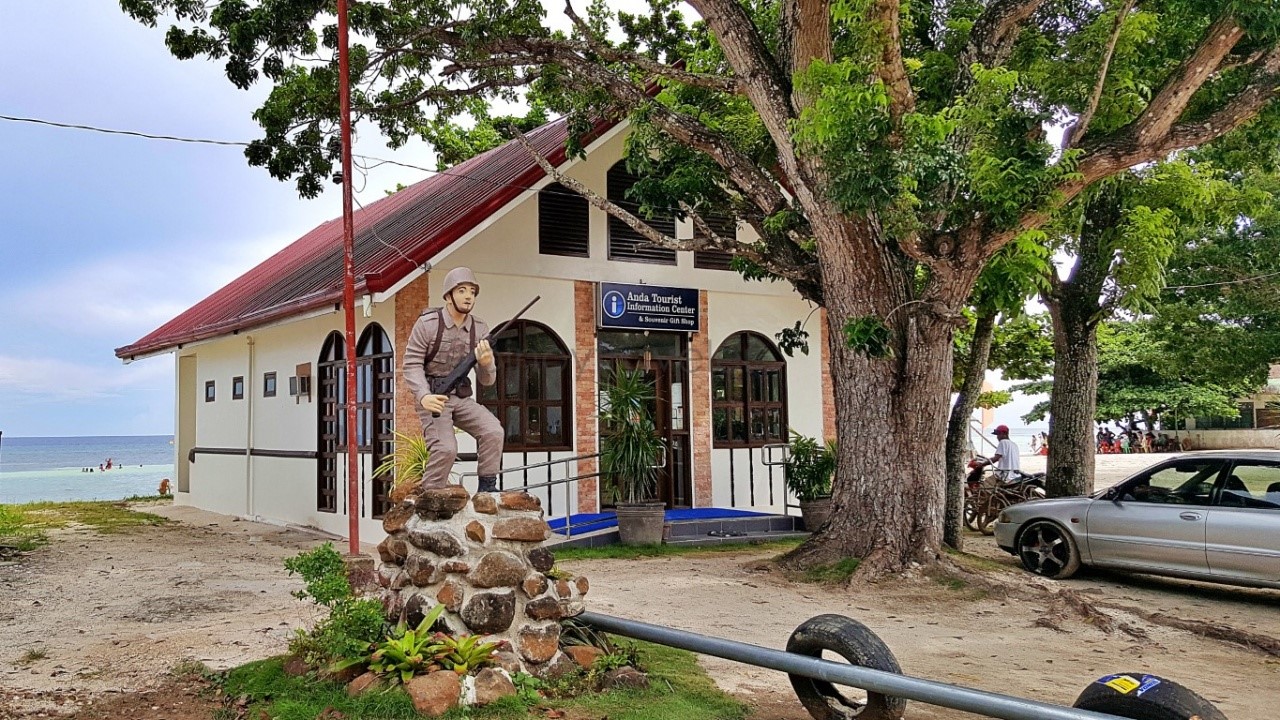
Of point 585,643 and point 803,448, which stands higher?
Result: point 803,448

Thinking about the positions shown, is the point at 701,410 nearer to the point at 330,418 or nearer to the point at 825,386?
the point at 825,386

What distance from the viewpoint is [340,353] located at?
13.7 meters

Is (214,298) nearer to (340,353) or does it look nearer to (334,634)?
(340,353)

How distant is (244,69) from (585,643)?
8517 mm

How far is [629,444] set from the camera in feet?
40.1

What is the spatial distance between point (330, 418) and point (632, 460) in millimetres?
4685

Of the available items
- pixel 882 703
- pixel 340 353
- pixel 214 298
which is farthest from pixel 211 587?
pixel 214 298

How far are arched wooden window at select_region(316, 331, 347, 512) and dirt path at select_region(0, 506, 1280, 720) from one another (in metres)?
2.00

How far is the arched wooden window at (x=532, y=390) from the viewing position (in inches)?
506

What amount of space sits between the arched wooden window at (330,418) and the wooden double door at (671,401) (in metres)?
4.04

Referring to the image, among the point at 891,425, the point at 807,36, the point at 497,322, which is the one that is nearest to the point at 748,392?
the point at 497,322

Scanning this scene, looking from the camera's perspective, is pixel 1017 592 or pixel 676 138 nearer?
pixel 1017 592

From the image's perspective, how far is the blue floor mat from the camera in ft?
41.2

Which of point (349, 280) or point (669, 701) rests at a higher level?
point (349, 280)
